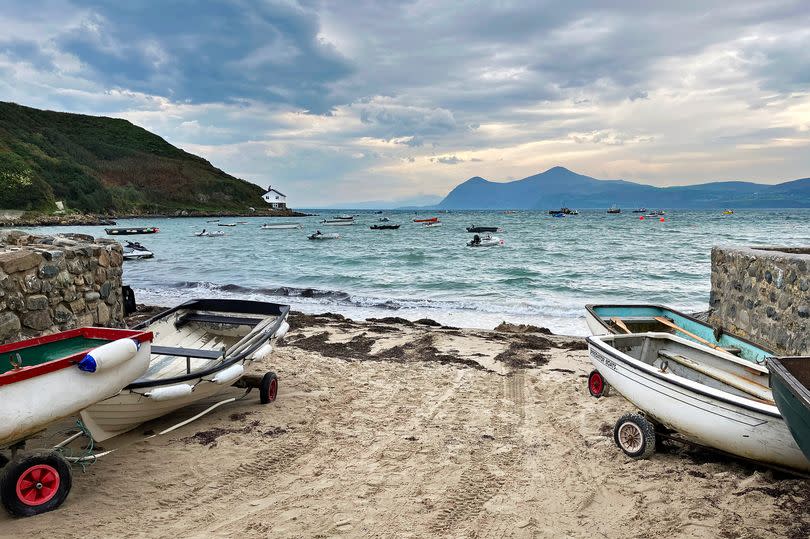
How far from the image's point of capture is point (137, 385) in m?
4.70

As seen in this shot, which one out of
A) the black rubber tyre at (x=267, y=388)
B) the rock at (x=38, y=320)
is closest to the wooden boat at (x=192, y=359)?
the black rubber tyre at (x=267, y=388)

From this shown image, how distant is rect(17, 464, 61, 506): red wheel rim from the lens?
3.72 metres

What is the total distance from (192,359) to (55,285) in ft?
9.47

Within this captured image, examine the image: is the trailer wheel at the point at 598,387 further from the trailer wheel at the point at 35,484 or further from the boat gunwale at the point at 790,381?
the trailer wheel at the point at 35,484

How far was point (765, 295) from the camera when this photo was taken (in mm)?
7398

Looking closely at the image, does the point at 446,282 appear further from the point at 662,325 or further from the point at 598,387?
the point at 598,387

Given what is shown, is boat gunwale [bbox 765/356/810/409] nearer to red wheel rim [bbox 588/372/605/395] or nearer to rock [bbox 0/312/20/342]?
red wheel rim [bbox 588/372/605/395]

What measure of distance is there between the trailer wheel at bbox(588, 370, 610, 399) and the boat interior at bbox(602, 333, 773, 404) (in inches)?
34.6

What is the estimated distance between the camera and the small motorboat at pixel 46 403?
347cm

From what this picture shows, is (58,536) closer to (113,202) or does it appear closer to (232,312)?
(232,312)

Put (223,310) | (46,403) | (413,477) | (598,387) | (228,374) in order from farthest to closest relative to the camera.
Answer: (223,310) → (598,387) → (228,374) → (413,477) → (46,403)

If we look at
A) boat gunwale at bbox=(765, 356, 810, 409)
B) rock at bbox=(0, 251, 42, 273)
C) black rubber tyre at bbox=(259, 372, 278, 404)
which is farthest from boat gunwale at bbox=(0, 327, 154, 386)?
boat gunwale at bbox=(765, 356, 810, 409)

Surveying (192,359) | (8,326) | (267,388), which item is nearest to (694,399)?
(267,388)

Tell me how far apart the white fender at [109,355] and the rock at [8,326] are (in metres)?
3.53
